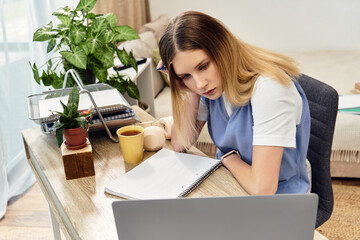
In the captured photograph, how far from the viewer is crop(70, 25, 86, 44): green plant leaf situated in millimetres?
1493

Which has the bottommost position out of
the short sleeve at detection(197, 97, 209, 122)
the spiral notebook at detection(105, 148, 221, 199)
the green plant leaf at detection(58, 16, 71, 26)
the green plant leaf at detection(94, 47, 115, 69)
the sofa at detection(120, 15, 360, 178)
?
the sofa at detection(120, 15, 360, 178)

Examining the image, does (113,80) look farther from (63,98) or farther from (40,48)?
(40,48)

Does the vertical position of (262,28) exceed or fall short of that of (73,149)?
it falls short

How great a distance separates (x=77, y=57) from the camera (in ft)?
4.87

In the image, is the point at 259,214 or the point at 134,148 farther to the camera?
the point at 134,148

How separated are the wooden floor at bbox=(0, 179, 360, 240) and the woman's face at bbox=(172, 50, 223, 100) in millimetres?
1150

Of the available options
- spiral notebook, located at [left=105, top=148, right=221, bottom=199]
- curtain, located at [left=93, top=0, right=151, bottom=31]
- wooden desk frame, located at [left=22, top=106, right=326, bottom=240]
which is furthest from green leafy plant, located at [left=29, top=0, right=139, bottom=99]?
curtain, located at [left=93, top=0, right=151, bottom=31]

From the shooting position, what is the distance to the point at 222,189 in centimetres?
98

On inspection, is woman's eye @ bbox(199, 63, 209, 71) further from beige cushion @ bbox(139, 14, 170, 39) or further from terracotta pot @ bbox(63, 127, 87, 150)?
beige cushion @ bbox(139, 14, 170, 39)

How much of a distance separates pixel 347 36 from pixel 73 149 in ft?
10.1

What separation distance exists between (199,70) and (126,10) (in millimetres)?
2117

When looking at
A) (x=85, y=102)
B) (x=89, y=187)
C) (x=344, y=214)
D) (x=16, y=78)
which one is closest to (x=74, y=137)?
(x=89, y=187)

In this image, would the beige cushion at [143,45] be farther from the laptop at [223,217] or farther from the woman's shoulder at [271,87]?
the laptop at [223,217]

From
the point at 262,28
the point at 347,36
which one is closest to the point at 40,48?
the point at 262,28
